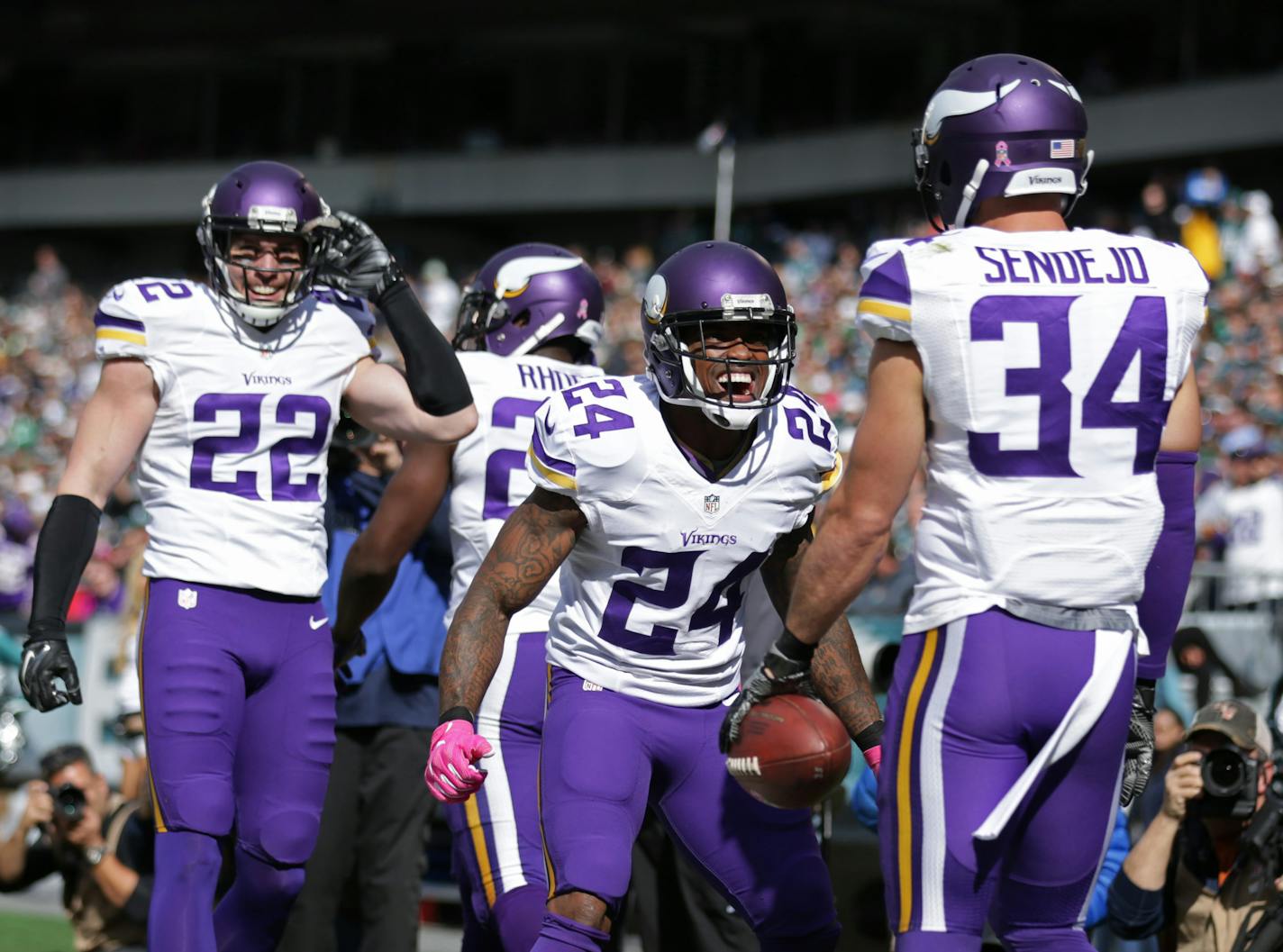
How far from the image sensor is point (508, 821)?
4.15 meters

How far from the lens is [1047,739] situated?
3031mm

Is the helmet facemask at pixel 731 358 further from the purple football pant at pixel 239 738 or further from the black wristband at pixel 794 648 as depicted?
the purple football pant at pixel 239 738

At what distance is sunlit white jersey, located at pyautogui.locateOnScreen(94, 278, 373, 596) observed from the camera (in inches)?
168

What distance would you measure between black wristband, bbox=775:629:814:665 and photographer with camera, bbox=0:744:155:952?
327cm

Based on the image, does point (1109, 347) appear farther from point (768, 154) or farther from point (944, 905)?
point (768, 154)

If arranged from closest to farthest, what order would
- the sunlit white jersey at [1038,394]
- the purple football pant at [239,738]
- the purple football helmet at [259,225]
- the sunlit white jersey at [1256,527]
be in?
the sunlit white jersey at [1038,394] < the purple football pant at [239,738] < the purple football helmet at [259,225] < the sunlit white jersey at [1256,527]

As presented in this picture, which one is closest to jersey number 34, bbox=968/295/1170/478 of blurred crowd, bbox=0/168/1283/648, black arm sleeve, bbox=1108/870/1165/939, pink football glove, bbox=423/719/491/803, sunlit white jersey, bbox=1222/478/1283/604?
pink football glove, bbox=423/719/491/803

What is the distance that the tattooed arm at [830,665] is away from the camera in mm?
3918

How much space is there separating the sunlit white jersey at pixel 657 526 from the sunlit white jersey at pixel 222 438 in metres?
0.83

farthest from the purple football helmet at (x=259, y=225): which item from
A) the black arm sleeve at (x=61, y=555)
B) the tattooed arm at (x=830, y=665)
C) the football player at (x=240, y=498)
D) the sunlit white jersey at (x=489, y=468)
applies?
the tattooed arm at (x=830, y=665)

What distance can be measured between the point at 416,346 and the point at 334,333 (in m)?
0.25

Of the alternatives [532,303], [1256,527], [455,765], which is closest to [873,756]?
[455,765]

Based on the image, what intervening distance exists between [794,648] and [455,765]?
28.0 inches

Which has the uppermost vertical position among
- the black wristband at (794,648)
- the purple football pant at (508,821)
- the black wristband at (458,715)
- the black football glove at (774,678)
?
the black wristband at (794,648)
